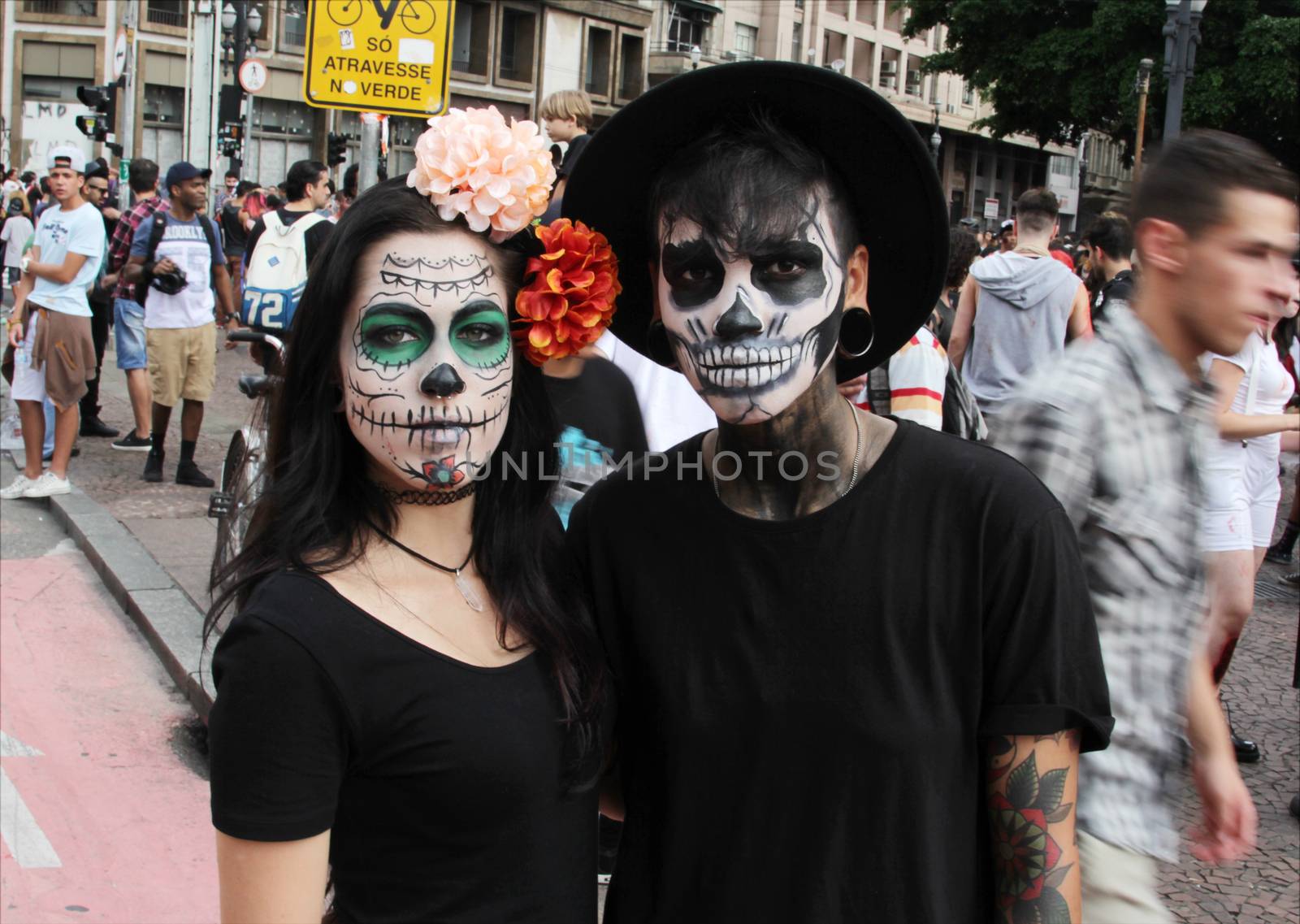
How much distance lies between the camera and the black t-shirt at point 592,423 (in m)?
3.13

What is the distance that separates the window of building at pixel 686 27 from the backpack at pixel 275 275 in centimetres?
4463

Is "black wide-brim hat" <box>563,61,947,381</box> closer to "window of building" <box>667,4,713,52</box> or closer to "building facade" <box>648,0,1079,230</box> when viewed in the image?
"building facade" <box>648,0,1079,230</box>

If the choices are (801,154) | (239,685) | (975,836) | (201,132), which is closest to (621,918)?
(975,836)

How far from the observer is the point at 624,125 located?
1.84m

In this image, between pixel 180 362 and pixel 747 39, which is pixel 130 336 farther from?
pixel 747 39

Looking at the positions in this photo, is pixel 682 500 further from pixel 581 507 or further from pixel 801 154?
pixel 801 154

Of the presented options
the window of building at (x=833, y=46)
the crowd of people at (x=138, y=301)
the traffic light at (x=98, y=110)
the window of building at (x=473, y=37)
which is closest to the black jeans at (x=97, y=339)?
the crowd of people at (x=138, y=301)

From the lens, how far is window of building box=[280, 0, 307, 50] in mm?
39047

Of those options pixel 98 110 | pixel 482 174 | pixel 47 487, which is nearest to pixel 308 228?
pixel 47 487

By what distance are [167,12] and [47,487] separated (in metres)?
36.2

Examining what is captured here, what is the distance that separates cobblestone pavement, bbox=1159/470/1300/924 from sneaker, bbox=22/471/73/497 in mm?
6494

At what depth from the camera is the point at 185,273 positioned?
846cm

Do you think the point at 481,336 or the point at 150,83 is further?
the point at 150,83

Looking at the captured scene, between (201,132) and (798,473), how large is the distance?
123 feet
